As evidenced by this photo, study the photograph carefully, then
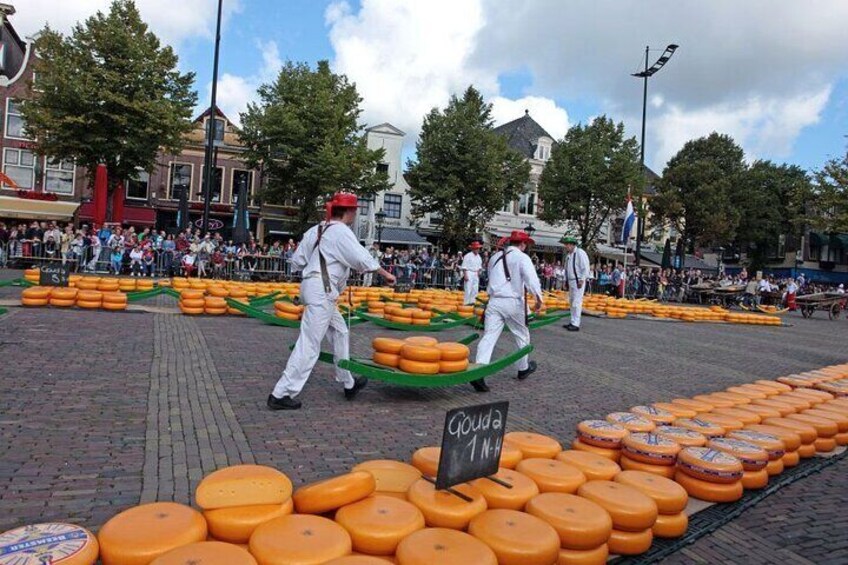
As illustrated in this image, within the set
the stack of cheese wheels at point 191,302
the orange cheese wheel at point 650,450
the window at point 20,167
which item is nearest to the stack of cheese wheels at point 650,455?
the orange cheese wheel at point 650,450

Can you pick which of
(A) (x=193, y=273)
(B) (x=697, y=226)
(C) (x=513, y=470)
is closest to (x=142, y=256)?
(A) (x=193, y=273)

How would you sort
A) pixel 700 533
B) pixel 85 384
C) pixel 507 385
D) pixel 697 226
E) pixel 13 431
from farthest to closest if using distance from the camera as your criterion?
1. pixel 697 226
2. pixel 507 385
3. pixel 85 384
4. pixel 13 431
5. pixel 700 533

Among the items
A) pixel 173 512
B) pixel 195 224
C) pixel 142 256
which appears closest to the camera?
pixel 173 512

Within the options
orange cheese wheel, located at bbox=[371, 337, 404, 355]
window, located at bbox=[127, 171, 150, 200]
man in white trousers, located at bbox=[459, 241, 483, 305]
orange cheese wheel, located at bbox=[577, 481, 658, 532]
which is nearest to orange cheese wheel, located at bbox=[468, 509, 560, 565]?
orange cheese wheel, located at bbox=[577, 481, 658, 532]

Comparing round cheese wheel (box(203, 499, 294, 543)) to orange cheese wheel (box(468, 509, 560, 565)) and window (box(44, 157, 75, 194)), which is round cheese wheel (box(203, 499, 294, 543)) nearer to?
orange cheese wheel (box(468, 509, 560, 565))

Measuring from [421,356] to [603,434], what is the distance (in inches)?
87.8

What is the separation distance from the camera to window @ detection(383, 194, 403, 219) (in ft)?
152

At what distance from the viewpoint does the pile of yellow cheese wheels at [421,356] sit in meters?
6.37

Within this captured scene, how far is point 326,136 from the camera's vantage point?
112ft

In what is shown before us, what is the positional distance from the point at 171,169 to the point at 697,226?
1647 inches

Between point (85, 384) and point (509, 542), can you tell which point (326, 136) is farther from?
point (509, 542)

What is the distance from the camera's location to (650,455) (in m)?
4.44

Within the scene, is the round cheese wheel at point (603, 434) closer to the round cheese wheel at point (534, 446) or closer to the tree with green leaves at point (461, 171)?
the round cheese wheel at point (534, 446)

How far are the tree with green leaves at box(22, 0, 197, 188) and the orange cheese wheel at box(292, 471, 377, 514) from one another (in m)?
28.8
